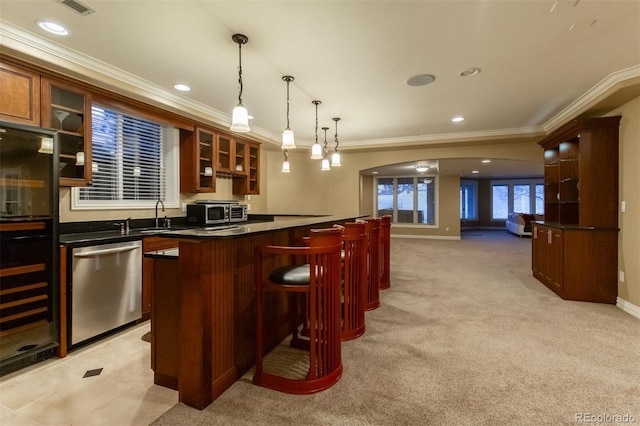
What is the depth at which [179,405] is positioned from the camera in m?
1.83

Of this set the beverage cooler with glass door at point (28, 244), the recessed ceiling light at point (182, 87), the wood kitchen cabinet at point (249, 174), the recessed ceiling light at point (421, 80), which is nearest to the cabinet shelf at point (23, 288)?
the beverage cooler with glass door at point (28, 244)

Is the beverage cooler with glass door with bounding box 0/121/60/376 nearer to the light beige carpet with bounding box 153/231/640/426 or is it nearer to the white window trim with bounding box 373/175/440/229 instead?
the light beige carpet with bounding box 153/231/640/426

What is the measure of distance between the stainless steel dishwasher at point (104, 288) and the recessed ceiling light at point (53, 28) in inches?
69.3

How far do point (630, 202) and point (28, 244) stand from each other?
5899mm

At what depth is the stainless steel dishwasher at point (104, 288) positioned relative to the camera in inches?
99.4

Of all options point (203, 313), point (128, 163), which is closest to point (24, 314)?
point (203, 313)

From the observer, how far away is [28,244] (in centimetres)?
236

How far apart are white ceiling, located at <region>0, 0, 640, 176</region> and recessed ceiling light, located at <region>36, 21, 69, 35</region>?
0.07 m

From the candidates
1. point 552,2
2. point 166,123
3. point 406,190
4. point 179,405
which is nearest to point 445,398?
point 179,405

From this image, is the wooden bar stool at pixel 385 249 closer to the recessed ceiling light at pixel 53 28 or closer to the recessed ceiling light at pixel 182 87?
the recessed ceiling light at pixel 182 87

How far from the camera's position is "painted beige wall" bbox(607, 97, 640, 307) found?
3.32 metres

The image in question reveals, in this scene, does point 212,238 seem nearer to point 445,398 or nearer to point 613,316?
point 445,398

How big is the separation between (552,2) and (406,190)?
9259 mm

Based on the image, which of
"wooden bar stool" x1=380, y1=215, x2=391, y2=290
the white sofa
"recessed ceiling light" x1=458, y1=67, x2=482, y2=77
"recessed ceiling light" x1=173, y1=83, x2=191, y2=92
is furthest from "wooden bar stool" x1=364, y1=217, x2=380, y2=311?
the white sofa
